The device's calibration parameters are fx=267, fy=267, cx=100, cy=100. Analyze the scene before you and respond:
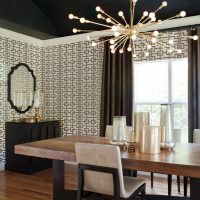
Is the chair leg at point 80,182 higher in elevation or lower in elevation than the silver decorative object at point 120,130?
lower

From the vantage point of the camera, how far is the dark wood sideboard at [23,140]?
4.81 meters

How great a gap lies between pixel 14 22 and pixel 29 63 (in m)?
1.23

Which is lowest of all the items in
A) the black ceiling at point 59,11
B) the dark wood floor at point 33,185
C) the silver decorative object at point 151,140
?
the dark wood floor at point 33,185

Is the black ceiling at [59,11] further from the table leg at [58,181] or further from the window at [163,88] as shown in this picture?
the table leg at [58,181]

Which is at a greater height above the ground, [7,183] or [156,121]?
[156,121]

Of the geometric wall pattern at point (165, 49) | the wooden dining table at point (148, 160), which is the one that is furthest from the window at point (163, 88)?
the wooden dining table at point (148, 160)

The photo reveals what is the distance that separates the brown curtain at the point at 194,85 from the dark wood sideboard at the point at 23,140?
268cm

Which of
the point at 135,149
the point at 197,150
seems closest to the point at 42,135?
the point at 135,149

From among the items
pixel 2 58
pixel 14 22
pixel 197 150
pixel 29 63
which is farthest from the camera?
pixel 29 63

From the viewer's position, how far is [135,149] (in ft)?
8.63

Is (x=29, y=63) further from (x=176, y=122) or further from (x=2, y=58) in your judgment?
(x=176, y=122)

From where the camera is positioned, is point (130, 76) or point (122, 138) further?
point (130, 76)

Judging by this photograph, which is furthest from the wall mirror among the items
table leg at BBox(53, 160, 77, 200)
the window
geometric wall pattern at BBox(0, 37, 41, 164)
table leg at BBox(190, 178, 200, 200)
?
table leg at BBox(190, 178, 200, 200)

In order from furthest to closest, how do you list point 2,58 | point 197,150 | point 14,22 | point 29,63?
1. point 29,63
2. point 2,58
3. point 14,22
4. point 197,150
